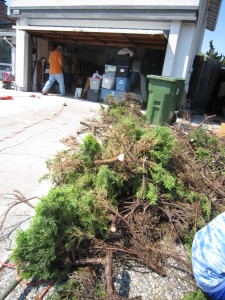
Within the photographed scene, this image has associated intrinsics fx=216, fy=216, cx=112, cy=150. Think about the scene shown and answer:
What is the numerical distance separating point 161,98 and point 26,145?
334cm

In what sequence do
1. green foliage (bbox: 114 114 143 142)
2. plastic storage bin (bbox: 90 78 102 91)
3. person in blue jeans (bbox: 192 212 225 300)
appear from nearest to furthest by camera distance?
person in blue jeans (bbox: 192 212 225 300)
green foliage (bbox: 114 114 143 142)
plastic storage bin (bbox: 90 78 102 91)

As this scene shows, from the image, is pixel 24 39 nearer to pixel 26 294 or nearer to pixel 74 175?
pixel 74 175

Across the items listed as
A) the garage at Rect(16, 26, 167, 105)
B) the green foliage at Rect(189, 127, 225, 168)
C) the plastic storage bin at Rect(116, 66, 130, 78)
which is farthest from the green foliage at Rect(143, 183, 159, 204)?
the plastic storage bin at Rect(116, 66, 130, 78)

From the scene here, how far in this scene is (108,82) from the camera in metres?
9.08

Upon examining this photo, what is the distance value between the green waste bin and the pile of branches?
215cm

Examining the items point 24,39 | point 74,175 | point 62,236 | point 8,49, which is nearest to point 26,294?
point 62,236

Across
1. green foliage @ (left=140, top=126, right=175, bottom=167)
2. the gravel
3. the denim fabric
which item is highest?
green foliage @ (left=140, top=126, right=175, bottom=167)

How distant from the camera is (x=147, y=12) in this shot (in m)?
7.43

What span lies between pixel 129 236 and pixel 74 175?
0.99 meters

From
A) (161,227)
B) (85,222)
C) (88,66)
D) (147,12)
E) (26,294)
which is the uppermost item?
(147,12)

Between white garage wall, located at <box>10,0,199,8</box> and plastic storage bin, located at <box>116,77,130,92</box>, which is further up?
white garage wall, located at <box>10,0,199,8</box>

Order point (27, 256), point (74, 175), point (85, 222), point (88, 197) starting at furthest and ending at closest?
1. point (74, 175)
2. point (88, 197)
3. point (85, 222)
4. point (27, 256)

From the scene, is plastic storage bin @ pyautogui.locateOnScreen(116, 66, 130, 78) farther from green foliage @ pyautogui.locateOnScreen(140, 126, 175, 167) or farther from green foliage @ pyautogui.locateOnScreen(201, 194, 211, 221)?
green foliage @ pyautogui.locateOnScreen(201, 194, 211, 221)

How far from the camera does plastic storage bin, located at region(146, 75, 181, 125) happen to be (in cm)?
529
